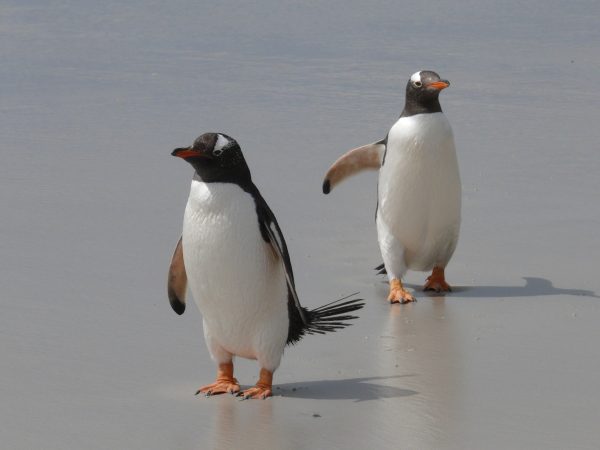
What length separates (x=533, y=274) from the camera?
6297mm

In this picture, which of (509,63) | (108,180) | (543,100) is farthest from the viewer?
(509,63)

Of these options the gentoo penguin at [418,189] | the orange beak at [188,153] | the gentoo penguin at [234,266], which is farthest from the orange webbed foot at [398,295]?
the orange beak at [188,153]

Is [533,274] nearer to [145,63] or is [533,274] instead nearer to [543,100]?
[543,100]

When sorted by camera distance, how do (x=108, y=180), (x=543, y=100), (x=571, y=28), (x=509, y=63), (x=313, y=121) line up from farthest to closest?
(x=571, y=28), (x=509, y=63), (x=543, y=100), (x=313, y=121), (x=108, y=180)

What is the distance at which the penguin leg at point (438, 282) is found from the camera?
611 centimetres

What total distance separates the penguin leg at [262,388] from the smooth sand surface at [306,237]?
0.06 metres

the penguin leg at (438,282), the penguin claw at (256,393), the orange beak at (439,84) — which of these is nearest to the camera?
the penguin claw at (256,393)

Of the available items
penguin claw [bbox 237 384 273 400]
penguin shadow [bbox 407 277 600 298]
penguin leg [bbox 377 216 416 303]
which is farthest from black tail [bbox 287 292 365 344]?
penguin shadow [bbox 407 277 600 298]

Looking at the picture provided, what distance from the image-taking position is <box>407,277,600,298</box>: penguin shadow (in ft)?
19.5

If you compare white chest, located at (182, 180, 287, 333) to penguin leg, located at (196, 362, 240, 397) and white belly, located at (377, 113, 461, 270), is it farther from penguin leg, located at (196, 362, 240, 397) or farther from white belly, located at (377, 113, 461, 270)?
white belly, located at (377, 113, 461, 270)

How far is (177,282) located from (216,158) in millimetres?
553

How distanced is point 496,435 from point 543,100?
6.63 metres

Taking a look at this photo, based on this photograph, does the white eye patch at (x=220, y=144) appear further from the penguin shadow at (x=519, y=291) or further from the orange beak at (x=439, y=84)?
the penguin shadow at (x=519, y=291)

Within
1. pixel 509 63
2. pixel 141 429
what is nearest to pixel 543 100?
pixel 509 63
